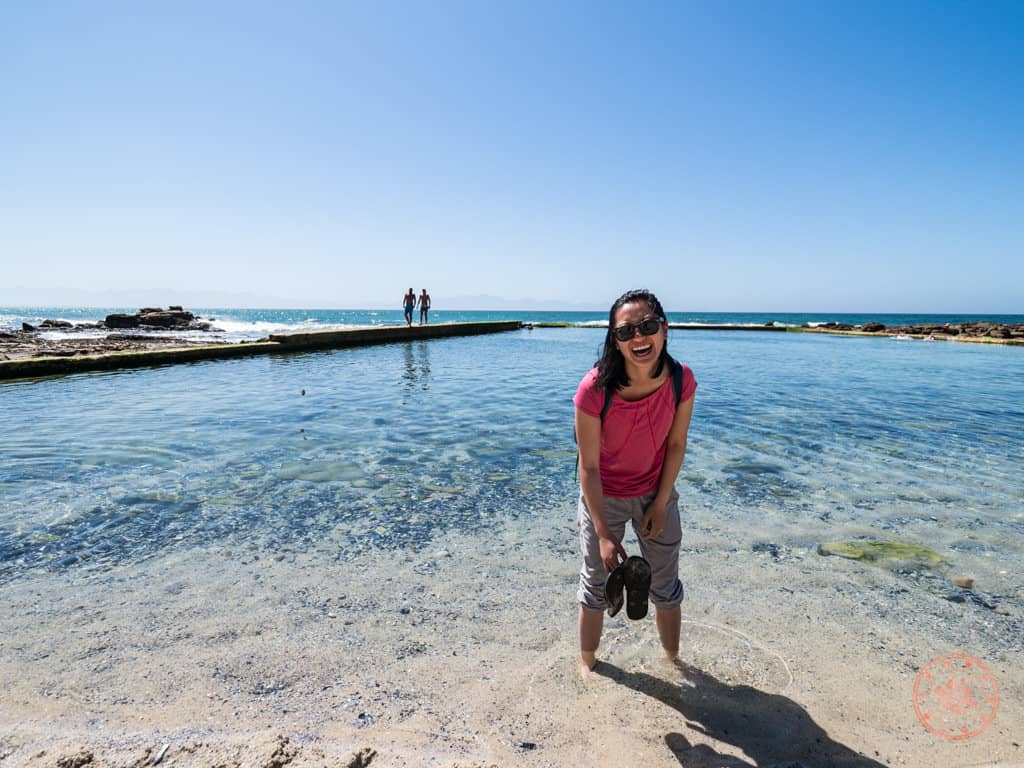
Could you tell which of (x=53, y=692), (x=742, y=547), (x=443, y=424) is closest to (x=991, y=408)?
(x=742, y=547)

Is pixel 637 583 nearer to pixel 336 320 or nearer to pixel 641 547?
pixel 641 547

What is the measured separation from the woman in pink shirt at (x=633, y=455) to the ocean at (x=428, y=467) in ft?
6.32

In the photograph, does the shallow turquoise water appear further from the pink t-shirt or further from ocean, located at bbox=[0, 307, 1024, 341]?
ocean, located at bbox=[0, 307, 1024, 341]

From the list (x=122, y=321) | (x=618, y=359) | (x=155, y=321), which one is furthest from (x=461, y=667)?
(x=122, y=321)

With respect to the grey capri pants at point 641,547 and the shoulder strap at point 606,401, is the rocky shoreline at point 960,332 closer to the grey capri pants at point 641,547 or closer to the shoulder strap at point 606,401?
the grey capri pants at point 641,547

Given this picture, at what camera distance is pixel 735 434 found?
8.09 m

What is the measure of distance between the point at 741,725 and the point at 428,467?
4497 mm

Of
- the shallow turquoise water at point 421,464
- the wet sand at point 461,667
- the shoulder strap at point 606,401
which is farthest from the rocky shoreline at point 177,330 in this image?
the shoulder strap at point 606,401

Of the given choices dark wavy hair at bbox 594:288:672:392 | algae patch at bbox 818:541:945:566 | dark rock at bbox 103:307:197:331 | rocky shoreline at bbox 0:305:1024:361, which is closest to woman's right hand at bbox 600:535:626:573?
dark wavy hair at bbox 594:288:672:392

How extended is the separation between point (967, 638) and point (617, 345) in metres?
2.79

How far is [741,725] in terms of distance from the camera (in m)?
2.44

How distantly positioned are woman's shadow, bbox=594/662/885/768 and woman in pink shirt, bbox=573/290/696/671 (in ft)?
0.74

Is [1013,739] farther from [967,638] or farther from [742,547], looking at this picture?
[742,547]

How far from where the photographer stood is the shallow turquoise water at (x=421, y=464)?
4547mm
